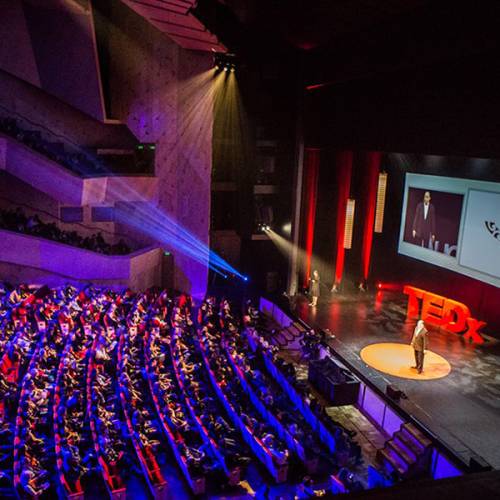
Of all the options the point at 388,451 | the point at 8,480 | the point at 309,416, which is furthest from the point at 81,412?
the point at 388,451

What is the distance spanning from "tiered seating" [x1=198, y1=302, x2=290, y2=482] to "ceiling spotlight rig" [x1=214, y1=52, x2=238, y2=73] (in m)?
7.98

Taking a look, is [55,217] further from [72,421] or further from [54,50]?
[72,421]

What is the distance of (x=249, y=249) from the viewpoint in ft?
55.1

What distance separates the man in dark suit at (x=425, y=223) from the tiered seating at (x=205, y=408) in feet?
22.6

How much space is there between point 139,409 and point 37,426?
5.13 feet

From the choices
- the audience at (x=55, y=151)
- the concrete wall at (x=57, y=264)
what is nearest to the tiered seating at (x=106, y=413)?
the concrete wall at (x=57, y=264)

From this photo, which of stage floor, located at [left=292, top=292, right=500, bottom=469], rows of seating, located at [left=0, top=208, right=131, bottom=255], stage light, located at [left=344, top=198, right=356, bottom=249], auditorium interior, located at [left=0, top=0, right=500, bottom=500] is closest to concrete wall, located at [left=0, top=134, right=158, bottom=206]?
auditorium interior, located at [left=0, top=0, right=500, bottom=500]

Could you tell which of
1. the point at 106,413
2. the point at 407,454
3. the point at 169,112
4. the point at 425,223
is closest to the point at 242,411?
the point at 106,413

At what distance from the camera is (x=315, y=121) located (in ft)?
48.2

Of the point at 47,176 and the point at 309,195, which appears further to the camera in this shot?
the point at 309,195

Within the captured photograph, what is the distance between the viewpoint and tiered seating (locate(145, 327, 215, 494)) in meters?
7.06

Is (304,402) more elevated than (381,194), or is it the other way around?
(381,194)

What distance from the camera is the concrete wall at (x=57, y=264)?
13320 millimetres

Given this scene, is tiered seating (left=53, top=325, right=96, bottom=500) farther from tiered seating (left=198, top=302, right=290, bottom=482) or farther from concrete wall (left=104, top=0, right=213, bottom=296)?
concrete wall (left=104, top=0, right=213, bottom=296)
